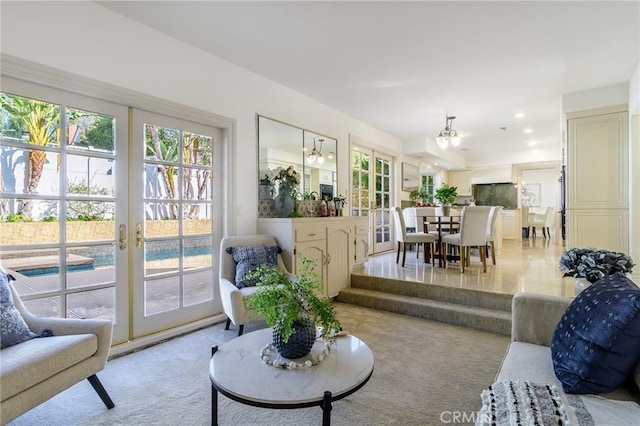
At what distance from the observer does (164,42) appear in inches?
112

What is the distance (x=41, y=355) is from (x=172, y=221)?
1596 mm

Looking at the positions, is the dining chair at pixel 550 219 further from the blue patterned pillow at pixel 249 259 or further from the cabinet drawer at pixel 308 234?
the blue patterned pillow at pixel 249 259

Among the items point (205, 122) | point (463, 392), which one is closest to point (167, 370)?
point (463, 392)

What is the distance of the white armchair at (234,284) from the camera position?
104 inches

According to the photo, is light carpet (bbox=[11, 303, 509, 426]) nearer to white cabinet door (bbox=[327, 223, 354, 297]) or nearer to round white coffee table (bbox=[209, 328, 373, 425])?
round white coffee table (bbox=[209, 328, 373, 425])

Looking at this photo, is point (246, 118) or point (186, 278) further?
point (246, 118)

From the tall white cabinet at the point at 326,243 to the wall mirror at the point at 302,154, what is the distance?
65cm

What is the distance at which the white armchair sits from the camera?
2.63 meters

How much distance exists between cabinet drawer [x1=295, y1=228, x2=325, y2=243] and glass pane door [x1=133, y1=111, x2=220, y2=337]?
2.88 feet

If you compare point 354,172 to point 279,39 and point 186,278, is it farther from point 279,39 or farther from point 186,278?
point 186,278

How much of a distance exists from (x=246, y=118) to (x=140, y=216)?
1.56m

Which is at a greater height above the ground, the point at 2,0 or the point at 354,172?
the point at 2,0

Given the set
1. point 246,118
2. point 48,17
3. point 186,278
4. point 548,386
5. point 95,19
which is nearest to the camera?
point 548,386

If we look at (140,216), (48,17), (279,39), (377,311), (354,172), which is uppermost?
(279,39)
